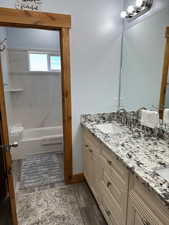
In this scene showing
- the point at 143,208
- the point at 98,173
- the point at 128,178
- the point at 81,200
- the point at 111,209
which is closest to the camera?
the point at 143,208

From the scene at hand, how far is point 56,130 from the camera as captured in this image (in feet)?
12.0

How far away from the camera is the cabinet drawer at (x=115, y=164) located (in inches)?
43.9

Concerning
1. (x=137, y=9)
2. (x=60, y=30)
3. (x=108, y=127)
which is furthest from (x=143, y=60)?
(x=60, y=30)

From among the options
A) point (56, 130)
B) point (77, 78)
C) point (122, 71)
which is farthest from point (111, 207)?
point (56, 130)

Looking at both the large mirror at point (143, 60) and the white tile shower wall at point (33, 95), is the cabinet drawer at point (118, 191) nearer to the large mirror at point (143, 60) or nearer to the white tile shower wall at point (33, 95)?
the large mirror at point (143, 60)

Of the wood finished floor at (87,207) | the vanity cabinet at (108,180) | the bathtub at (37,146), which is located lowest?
the wood finished floor at (87,207)

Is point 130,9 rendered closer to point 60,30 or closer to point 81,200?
point 60,30

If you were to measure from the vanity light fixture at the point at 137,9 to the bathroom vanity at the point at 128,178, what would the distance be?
4.38ft

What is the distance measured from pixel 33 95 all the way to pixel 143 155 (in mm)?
2877

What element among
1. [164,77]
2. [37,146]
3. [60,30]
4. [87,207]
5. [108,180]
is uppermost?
[60,30]

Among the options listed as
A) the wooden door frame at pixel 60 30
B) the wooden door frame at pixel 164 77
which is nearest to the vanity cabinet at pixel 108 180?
the wooden door frame at pixel 60 30

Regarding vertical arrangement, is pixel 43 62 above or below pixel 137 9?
below

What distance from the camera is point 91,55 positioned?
6.57ft

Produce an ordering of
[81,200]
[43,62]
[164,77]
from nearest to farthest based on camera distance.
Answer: [164,77], [81,200], [43,62]
